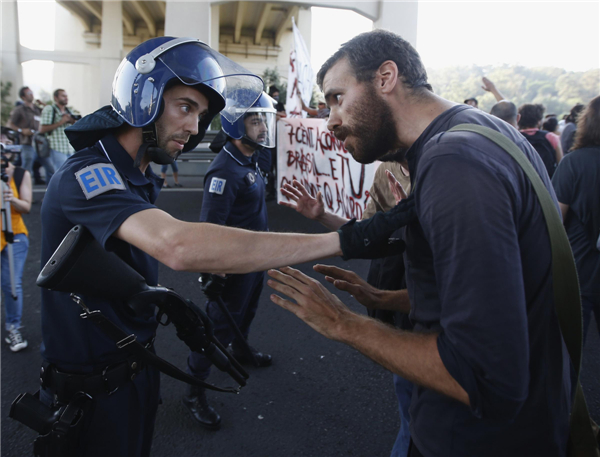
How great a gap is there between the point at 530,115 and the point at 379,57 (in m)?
4.63

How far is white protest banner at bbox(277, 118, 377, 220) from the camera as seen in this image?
4.64m

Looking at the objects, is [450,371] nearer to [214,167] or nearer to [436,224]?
[436,224]

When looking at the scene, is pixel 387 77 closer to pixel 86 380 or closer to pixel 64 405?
pixel 86 380

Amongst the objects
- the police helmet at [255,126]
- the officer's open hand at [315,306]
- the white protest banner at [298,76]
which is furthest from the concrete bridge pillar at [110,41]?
the officer's open hand at [315,306]

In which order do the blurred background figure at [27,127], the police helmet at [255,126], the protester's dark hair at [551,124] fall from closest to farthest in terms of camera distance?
1. the police helmet at [255,126]
2. the protester's dark hair at [551,124]
3. the blurred background figure at [27,127]

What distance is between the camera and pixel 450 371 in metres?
0.98

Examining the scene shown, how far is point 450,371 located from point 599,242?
214 centimetres

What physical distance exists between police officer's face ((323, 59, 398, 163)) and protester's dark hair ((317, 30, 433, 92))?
1.1 inches

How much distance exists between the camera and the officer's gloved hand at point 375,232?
1.21 meters

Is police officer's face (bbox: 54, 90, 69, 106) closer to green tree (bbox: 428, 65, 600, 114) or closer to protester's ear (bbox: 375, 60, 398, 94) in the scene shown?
protester's ear (bbox: 375, 60, 398, 94)

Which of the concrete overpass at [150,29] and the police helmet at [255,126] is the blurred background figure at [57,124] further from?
the police helmet at [255,126]

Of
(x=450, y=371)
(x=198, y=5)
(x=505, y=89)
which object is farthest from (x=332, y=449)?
(x=505, y=89)

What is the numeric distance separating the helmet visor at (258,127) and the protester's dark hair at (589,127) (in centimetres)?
223

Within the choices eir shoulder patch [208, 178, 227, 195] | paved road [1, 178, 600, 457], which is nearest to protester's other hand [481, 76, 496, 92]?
paved road [1, 178, 600, 457]
